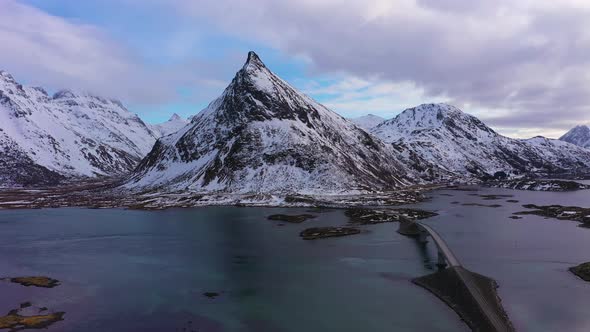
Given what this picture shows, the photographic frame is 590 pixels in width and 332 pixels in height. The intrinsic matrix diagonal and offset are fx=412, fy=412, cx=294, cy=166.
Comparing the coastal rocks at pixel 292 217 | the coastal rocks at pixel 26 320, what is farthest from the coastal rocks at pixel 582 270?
the coastal rocks at pixel 26 320

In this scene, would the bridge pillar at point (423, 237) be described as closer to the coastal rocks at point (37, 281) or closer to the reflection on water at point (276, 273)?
the reflection on water at point (276, 273)

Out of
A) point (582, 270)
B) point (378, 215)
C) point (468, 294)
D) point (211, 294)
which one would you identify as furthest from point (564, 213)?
point (211, 294)

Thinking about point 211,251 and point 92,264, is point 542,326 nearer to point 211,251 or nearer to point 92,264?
point 211,251

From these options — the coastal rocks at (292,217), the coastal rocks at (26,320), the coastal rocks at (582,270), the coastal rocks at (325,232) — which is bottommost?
the coastal rocks at (26,320)

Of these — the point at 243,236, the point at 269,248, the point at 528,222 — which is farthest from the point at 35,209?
the point at 528,222

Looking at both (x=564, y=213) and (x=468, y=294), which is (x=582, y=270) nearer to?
(x=468, y=294)

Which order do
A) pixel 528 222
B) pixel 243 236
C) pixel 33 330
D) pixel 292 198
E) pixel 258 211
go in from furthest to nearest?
pixel 292 198
pixel 258 211
pixel 528 222
pixel 243 236
pixel 33 330
